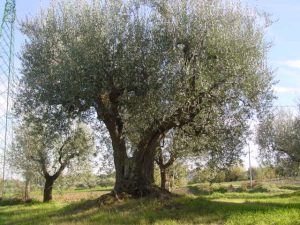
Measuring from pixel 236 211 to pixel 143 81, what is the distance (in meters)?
6.76

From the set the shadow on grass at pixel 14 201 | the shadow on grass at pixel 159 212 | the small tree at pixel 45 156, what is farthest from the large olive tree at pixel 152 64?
the shadow on grass at pixel 14 201

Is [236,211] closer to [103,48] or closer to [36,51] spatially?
[103,48]

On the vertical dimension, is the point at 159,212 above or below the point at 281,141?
below

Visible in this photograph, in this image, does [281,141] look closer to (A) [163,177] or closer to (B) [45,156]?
(A) [163,177]

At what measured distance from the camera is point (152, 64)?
60.4ft

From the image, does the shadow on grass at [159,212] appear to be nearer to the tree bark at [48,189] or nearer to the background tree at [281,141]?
the tree bark at [48,189]

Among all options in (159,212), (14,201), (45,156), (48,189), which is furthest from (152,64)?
(14,201)

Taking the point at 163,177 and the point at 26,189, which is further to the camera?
the point at 26,189

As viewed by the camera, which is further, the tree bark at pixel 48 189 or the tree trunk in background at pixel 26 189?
the tree trunk in background at pixel 26 189

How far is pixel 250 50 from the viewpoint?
1916 centimetres

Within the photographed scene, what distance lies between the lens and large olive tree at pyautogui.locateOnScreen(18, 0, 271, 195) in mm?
18375

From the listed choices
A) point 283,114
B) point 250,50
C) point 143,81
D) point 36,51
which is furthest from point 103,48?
point 283,114

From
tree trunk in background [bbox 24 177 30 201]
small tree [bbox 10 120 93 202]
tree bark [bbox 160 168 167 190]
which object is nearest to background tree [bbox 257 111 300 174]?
tree bark [bbox 160 168 167 190]

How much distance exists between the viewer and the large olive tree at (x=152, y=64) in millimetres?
18375
